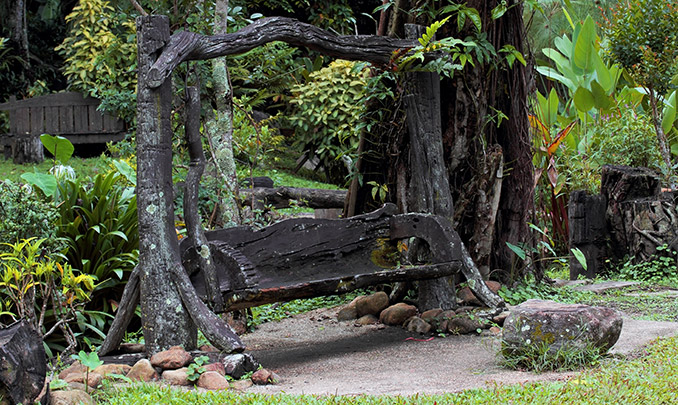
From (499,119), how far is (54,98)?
9.80m

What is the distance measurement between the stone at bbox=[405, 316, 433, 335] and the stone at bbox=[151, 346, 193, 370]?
198cm

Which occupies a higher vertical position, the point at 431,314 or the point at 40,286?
the point at 40,286

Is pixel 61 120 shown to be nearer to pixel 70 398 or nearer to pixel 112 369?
pixel 112 369

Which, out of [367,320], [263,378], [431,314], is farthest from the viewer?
[367,320]

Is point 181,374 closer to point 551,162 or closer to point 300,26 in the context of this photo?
point 300,26

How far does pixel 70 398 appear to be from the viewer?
3338 mm

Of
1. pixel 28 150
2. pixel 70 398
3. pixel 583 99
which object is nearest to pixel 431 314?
pixel 70 398

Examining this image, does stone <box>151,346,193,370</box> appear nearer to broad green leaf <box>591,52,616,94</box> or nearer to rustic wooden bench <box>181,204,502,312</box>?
rustic wooden bench <box>181,204,502,312</box>

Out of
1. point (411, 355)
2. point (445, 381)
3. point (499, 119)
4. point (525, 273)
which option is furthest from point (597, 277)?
point (445, 381)

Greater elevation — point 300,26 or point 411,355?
point 300,26

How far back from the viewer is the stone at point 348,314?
6004mm

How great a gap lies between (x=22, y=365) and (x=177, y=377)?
2.88 feet

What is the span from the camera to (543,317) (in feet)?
13.5

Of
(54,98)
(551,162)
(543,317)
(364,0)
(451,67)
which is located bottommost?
(543,317)
